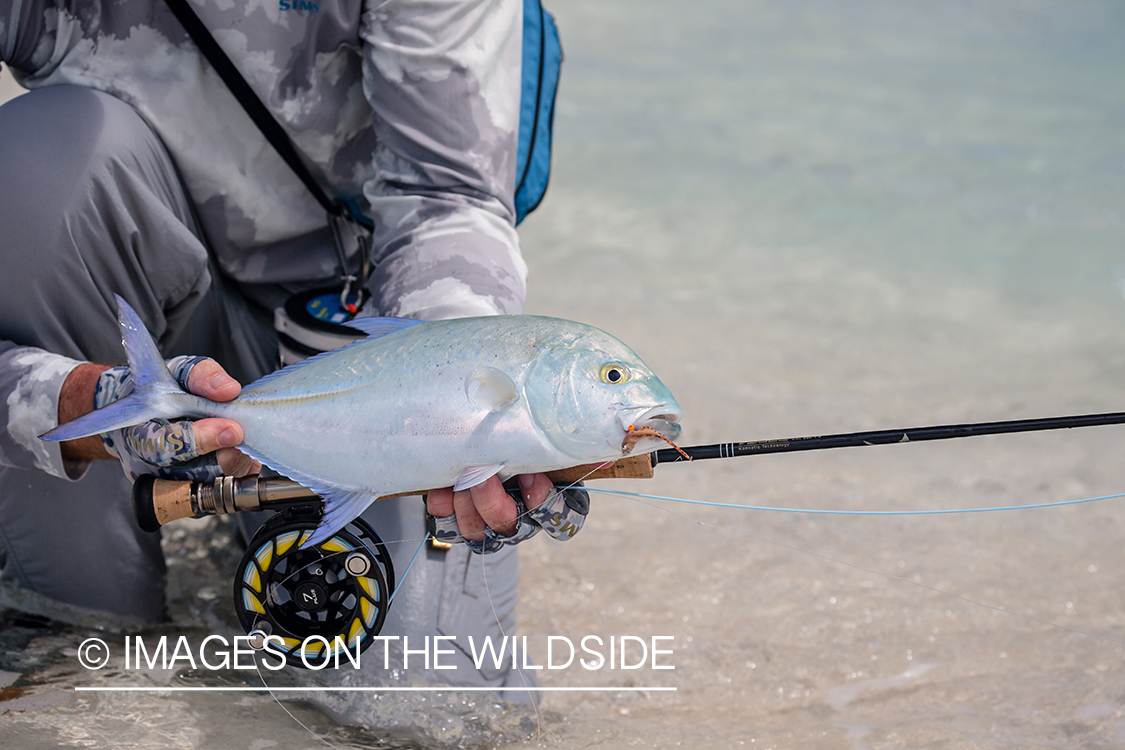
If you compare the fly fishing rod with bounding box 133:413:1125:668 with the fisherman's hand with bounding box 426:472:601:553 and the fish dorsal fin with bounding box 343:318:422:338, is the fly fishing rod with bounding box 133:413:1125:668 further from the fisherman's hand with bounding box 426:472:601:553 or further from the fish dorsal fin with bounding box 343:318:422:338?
the fish dorsal fin with bounding box 343:318:422:338

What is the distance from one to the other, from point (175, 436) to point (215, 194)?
76 centimetres

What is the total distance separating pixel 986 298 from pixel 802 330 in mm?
1104

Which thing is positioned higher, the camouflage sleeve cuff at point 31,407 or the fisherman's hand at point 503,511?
the camouflage sleeve cuff at point 31,407

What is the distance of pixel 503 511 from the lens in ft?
4.89

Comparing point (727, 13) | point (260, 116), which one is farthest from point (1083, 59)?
point (260, 116)

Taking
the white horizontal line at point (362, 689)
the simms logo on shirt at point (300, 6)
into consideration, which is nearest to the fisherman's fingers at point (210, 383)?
the white horizontal line at point (362, 689)

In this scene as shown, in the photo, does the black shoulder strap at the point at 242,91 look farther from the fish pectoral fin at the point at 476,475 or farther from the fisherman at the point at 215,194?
the fish pectoral fin at the point at 476,475

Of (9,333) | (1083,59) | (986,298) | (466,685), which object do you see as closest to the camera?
(9,333)

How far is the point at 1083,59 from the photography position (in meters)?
8.53

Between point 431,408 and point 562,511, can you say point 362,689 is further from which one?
point 431,408

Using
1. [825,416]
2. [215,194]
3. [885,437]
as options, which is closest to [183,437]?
[215,194]

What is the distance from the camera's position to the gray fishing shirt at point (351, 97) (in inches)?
76.3

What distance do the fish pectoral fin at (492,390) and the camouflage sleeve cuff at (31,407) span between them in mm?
711

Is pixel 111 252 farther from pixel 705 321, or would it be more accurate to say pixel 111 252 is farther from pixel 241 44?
pixel 705 321
